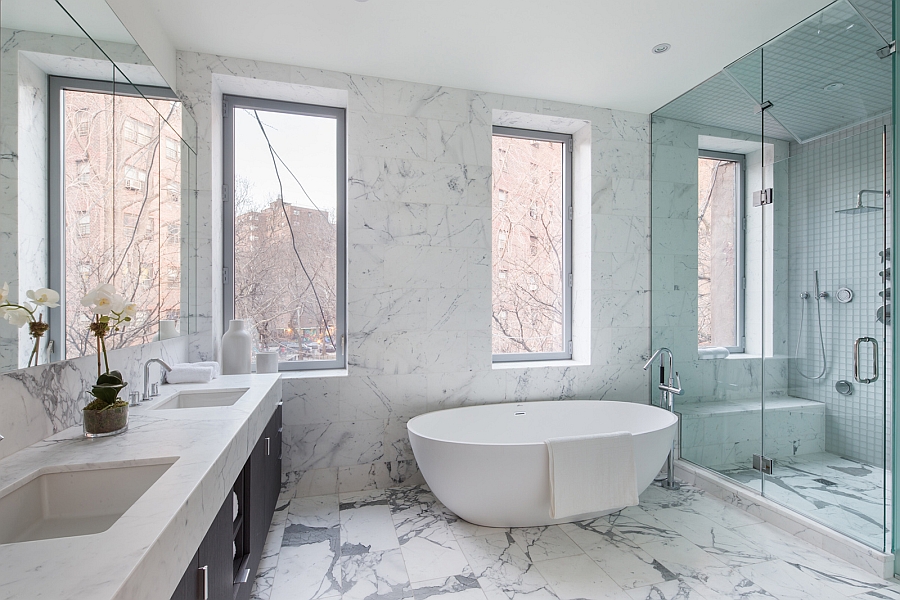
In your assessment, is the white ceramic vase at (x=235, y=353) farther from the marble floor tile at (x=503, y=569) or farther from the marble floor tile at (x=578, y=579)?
the marble floor tile at (x=578, y=579)

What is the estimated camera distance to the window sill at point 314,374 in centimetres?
289

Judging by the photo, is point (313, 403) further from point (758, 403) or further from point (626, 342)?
point (758, 403)

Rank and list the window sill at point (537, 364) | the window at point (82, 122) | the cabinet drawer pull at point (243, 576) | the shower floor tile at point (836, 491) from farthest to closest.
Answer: the window sill at point (537, 364), the shower floor tile at point (836, 491), the cabinet drawer pull at point (243, 576), the window at point (82, 122)

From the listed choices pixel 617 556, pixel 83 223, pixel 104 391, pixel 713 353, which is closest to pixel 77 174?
pixel 83 223

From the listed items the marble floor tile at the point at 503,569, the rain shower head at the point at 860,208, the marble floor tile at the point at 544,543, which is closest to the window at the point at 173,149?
the marble floor tile at the point at 503,569

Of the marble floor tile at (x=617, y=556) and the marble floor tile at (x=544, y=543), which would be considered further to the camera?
the marble floor tile at (x=544, y=543)

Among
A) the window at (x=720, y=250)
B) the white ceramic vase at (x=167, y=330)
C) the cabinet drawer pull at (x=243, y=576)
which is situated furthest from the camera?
the window at (x=720, y=250)

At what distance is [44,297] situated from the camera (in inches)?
51.4

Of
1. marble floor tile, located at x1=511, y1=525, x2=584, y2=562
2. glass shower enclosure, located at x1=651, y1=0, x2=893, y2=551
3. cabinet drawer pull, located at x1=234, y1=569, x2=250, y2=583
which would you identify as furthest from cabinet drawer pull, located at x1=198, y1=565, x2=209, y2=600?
glass shower enclosure, located at x1=651, y1=0, x2=893, y2=551

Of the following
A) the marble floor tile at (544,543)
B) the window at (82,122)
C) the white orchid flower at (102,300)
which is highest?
the window at (82,122)

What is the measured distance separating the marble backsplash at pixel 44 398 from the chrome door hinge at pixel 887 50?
351 cm

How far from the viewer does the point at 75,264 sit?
1.47 m

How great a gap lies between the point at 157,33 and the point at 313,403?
2.21 metres

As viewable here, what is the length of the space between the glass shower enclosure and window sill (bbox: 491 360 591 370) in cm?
72
